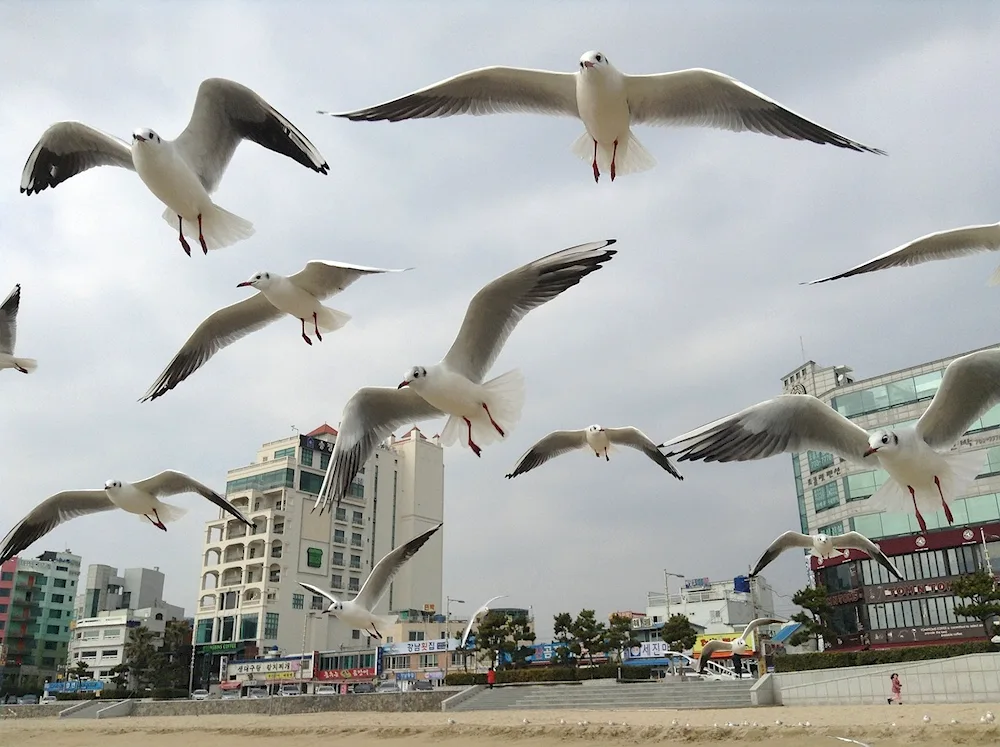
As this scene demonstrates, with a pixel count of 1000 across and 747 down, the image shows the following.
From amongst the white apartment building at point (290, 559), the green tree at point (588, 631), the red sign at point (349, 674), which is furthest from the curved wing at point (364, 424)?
the white apartment building at point (290, 559)

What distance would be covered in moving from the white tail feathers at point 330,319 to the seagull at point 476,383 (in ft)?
3.03

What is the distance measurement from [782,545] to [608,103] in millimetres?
10641

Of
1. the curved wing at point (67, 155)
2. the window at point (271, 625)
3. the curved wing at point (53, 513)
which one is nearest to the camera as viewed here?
the curved wing at point (67, 155)

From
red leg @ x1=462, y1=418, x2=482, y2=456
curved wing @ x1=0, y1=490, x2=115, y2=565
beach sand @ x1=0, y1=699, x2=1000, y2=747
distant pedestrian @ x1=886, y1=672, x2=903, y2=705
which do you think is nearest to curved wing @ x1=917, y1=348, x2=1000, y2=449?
red leg @ x1=462, y1=418, x2=482, y2=456

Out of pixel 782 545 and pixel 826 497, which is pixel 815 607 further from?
pixel 782 545

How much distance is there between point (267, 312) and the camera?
37.9 ft

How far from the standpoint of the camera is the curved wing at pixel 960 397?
7504 millimetres

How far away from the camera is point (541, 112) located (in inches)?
349

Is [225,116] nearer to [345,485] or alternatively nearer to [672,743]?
[345,485]

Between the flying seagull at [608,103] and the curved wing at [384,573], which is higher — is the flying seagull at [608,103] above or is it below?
above

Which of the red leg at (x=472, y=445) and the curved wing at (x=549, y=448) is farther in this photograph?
the curved wing at (x=549, y=448)

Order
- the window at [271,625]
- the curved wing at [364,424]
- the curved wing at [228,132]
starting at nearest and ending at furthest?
1. the curved wing at [228,132]
2. the curved wing at [364,424]
3. the window at [271,625]

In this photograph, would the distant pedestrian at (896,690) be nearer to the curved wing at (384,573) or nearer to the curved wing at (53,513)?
the curved wing at (384,573)

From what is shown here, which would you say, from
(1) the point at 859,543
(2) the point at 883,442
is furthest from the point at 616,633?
(2) the point at 883,442
